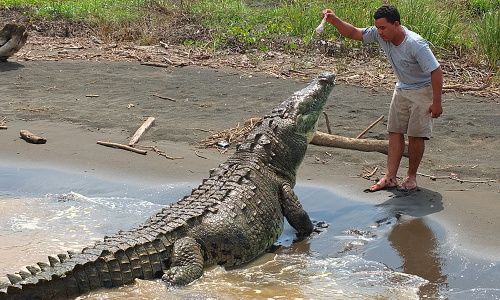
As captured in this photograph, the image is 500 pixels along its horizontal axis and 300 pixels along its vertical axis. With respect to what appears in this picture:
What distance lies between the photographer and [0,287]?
385 cm

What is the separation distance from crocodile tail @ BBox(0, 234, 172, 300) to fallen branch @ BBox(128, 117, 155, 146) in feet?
11.3

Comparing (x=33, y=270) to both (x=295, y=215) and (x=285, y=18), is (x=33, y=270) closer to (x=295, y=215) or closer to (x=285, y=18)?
(x=295, y=215)

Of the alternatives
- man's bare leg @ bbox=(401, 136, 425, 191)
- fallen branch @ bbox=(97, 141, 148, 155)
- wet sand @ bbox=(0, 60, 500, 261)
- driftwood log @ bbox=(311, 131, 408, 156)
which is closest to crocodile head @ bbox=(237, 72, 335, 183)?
wet sand @ bbox=(0, 60, 500, 261)

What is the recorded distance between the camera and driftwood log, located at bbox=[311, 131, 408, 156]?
287 inches

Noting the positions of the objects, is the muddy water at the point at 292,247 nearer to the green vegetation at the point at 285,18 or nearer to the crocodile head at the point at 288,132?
the crocodile head at the point at 288,132

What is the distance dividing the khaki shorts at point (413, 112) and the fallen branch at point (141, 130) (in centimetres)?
311

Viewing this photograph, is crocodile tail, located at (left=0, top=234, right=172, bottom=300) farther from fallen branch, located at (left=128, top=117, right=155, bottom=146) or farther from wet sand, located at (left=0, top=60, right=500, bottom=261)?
fallen branch, located at (left=128, top=117, right=155, bottom=146)

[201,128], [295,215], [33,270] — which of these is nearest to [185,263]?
[33,270]

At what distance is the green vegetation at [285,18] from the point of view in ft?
38.3

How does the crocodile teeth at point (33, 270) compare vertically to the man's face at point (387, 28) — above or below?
below

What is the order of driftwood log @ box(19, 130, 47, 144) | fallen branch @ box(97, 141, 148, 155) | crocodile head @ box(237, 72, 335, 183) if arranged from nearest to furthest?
crocodile head @ box(237, 72, 335, 183) < fallen branch @ box(97, 141, 148, 155) < driftwood log @ box(19, 130, 47, 144)

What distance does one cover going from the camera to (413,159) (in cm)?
620

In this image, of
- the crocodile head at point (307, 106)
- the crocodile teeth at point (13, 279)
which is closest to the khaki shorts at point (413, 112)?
the crocodile head at point (307, 106)

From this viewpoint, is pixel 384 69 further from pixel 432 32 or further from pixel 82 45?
pixel 82 45
